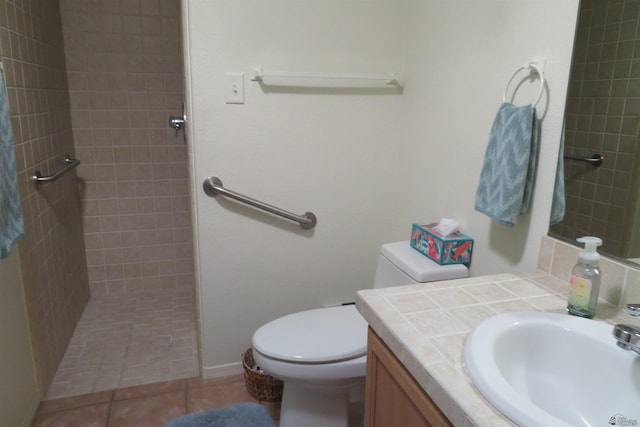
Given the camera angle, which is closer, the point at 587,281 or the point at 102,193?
the point at 587,281

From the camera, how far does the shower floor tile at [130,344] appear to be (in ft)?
6.86

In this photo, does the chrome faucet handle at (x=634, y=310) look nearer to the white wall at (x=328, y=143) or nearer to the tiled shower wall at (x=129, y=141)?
the white wall at (x=328, y=143)

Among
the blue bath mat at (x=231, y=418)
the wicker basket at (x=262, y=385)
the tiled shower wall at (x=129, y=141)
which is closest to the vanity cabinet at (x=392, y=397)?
the blue bath mat at (x=231, y=418)

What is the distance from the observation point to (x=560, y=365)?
36.8 inches

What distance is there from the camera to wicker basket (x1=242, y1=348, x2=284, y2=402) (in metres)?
1.92

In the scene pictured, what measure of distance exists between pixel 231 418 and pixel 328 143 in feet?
3.82

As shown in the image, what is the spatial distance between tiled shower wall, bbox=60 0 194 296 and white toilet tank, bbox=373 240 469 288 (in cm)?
172

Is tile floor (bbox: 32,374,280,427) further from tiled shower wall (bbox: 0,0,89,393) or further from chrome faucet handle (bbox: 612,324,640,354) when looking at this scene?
chrome faucet handle (bbox: 612,324,640,354)

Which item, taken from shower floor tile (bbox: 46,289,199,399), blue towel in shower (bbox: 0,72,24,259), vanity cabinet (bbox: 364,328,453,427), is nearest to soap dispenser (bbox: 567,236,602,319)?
vanity cabinet (bbox: 364,328,453,427)

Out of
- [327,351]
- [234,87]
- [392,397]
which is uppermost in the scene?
[234,87]

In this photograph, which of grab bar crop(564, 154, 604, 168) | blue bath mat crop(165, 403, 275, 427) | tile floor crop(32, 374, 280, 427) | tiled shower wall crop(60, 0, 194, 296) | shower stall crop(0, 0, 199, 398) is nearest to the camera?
grab bar crop(564, 154, 604, 168)

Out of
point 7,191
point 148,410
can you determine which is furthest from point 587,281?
point 148,410

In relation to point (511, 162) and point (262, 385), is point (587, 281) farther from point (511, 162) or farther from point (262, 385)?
point (262, 385)

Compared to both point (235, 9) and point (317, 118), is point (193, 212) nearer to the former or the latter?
point (317, 118)
